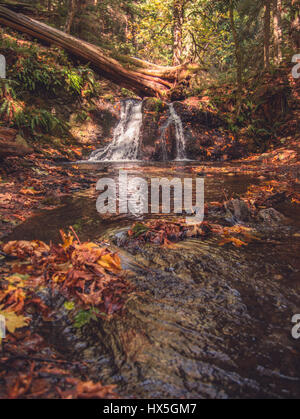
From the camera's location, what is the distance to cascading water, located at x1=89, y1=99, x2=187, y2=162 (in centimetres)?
1020

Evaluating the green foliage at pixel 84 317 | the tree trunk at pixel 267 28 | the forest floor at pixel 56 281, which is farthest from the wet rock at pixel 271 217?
the tree trunk at pixel 267 28

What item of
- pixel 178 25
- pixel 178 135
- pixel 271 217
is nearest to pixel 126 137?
pixel 178 135

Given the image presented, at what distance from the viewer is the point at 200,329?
1446 millimetres

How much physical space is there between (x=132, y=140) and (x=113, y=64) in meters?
4.75

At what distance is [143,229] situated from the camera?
8.89 feet

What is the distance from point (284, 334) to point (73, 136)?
9954 millimetres

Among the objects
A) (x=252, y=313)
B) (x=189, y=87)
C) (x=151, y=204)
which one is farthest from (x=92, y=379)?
(x=189, y=87)

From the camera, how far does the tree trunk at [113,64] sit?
35.6 ft

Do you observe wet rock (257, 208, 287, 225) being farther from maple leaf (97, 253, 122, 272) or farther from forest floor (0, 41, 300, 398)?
maple leaf (97, 253, 122, 272)

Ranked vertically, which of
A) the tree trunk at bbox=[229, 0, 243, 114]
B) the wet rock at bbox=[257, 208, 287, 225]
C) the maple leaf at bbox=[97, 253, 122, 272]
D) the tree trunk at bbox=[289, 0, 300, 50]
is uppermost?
the tree trunk at bbox=[289, 0, 300, 50]

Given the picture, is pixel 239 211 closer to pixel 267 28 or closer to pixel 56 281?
pixel 56 281

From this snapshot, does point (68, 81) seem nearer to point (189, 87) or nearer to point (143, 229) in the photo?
point (189, 87)

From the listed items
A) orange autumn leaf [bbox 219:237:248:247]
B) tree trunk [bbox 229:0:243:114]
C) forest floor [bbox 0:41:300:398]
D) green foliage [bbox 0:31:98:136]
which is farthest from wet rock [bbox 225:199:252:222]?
tree trunk [bbox 229:0:243:114]

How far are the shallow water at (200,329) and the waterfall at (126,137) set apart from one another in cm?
819
